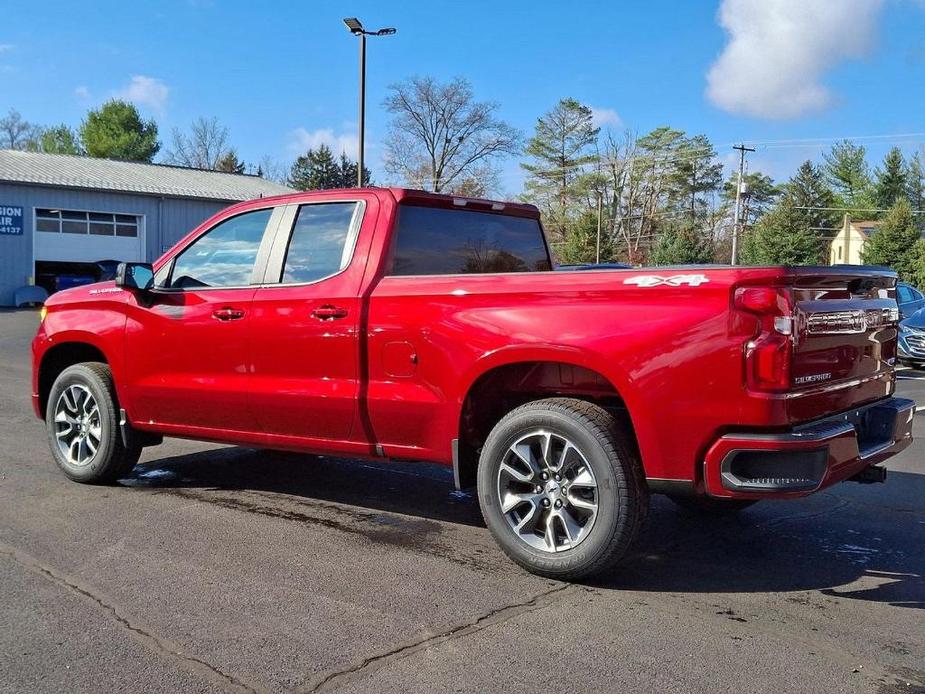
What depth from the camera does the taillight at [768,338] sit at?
3643 mm

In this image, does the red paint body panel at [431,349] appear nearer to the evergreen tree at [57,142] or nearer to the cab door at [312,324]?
the cab door at [312,324]

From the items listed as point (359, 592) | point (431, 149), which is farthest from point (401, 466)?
point (431, 149)

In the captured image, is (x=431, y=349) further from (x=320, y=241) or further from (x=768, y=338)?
(x=768, y=338)

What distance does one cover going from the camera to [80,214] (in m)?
37.0

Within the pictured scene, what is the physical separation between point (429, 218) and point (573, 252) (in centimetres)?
4641

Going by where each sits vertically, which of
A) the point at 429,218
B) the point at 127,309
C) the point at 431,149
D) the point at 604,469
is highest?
the point at 431,149

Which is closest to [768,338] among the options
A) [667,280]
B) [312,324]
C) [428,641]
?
[667,280]

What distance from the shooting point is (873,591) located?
13.6ft

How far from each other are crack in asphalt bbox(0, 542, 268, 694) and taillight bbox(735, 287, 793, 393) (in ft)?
7.47

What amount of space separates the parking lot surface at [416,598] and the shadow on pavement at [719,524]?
20 millimetres

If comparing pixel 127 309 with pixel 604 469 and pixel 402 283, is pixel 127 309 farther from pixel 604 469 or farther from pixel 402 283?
pixel 604 469

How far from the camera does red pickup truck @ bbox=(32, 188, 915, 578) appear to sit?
12.3ft

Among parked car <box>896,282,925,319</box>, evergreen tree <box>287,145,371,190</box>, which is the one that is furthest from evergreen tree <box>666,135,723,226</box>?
parked car <box>896,282,925,319</box>

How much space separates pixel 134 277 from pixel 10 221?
3356 cm
